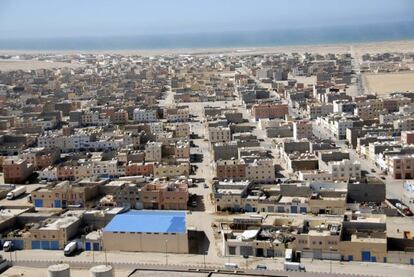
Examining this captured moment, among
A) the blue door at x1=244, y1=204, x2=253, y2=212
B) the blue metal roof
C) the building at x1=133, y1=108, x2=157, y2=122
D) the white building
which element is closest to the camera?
the blue metal roof

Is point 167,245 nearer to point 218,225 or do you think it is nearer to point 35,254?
point 218,225

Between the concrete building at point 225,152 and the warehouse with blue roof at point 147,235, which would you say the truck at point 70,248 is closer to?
the warehouse with blue roof at point 147,235

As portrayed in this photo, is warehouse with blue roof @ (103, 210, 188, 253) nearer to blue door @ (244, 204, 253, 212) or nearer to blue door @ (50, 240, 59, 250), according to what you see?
blue door @ (50, 240, 59, 250)

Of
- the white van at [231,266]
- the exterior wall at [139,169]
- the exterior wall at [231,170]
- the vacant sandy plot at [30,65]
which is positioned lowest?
the white van at [231,266]

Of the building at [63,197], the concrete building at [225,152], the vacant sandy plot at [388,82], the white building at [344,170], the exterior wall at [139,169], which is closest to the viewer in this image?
the building at [63,197]

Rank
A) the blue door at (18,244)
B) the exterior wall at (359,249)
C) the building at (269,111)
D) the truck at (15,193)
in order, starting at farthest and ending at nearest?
the building at (269,111), the truck at (15,193), the blue door at (18,244), the exterior wall at (359,249)

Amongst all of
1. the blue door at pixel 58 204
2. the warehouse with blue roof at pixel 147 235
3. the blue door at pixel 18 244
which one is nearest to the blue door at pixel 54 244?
the blue door at pixel 18 244

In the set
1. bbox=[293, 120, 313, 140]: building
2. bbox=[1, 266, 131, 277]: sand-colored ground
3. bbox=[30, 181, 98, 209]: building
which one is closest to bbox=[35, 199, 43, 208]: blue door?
bbox=[30, 181, 98, 209]: building
